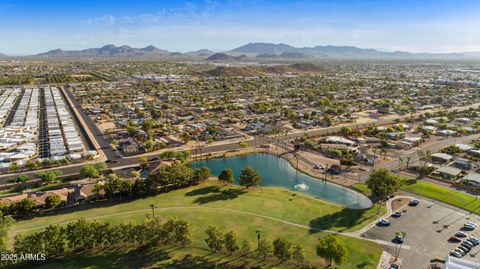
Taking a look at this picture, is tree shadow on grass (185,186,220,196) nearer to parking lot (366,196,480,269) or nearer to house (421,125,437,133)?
parking lot (366,196,480,269)

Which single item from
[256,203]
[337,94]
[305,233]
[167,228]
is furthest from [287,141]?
[337,94]

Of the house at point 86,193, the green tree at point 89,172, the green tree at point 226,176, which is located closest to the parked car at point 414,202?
the green tree at point 226,176

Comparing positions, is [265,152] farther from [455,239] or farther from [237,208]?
[455,239]

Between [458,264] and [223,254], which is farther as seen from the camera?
[223,254]

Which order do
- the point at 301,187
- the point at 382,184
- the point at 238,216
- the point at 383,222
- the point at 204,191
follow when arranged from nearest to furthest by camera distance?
the point at 383,222 → the point at 238,216 → the point at 382,184 → the point at 204,191 → the point at 301,187

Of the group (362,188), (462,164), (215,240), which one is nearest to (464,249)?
(362,188)

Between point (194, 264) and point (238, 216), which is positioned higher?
point (238, 216)

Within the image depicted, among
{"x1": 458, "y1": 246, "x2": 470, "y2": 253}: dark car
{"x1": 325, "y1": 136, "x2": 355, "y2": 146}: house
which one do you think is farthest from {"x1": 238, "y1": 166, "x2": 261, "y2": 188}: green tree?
{"x1": 325, "y1": 136, "x2": 355, "y2": 146}: house
